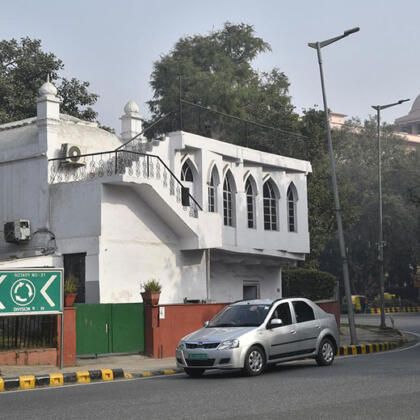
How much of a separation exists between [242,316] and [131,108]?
50.1ft

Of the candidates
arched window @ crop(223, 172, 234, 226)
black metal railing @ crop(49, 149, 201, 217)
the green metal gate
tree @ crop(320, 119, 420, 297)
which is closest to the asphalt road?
the green metal gate

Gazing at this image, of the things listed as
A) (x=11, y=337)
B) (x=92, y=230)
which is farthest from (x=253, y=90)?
(x=11, y=337)

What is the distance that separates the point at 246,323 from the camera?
16.1m

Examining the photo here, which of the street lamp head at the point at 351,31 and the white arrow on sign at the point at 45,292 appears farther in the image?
the street lamp head at the point at 351,31

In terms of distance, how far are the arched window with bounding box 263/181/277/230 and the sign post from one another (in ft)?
50.4

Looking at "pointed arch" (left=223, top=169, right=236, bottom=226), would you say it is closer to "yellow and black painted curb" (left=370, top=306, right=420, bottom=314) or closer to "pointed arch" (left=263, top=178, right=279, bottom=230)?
"pointed arch" (left=263, top=178, right=279, bottom=230)

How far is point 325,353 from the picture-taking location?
17.2 metres

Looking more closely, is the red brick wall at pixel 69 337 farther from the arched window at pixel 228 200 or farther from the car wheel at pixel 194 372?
the arched window at pixel 228 200

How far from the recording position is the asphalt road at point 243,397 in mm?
10211

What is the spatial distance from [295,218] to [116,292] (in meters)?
11.6

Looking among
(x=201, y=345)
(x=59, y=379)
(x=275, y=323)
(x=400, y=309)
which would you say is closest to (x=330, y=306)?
(x=275, y=323)

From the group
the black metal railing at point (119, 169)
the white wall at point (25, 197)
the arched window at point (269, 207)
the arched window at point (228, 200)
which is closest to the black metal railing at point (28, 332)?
the white wall at point (25, 197)

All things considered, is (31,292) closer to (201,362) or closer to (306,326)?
(201,362)

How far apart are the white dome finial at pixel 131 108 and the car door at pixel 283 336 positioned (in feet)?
48.9
